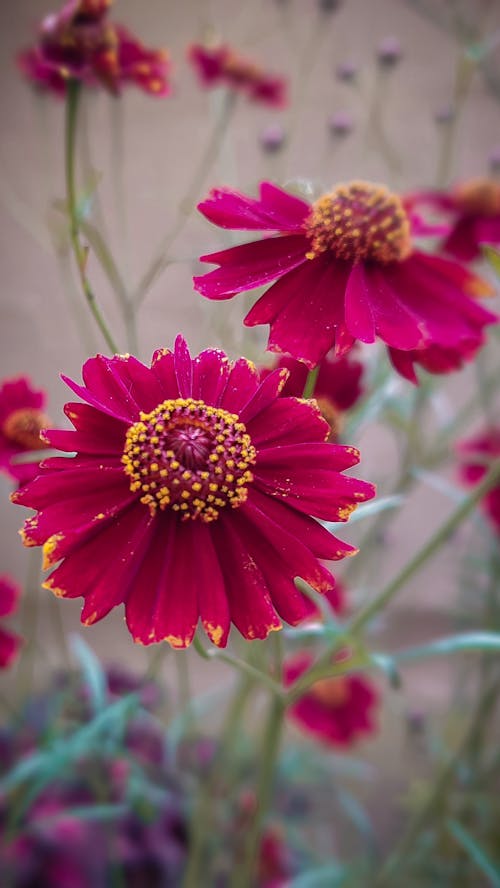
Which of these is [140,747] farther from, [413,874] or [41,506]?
[41,506]

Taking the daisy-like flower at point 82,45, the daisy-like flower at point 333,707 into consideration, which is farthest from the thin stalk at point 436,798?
the daisy-like flower at point 82,45

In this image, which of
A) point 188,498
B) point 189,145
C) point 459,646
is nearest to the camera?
point 188,498

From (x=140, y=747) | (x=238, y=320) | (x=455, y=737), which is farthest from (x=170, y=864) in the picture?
(x=238, y=320)

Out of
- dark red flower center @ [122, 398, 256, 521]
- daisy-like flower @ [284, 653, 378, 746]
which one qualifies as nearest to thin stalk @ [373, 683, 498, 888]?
daisy-like flower @ [284, 653, 378, 746]

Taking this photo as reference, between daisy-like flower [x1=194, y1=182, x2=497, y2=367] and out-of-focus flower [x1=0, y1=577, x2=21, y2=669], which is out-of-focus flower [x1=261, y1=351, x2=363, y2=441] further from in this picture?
out-of-focus flower [x1=0, y1=577, x2=21, y2=669]

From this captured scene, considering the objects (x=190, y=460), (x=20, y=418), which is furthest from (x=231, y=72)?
(x=190, y=460)

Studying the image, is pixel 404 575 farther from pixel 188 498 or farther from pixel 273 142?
pixel 273 142

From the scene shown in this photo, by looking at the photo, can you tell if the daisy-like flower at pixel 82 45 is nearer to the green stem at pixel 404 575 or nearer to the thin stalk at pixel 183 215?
the thin stalk at pixel 183 215
